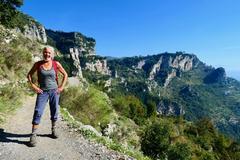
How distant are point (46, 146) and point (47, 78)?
6.93 feet

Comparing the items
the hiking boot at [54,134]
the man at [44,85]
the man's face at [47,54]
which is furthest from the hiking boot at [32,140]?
the man's face at [47,54]

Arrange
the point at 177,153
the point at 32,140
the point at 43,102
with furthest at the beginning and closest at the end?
the point at 177,153, the point at 43,102, the point at 32,140

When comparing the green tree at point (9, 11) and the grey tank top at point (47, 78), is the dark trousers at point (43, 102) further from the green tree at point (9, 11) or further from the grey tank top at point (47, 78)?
the green tree at point (9, 11)

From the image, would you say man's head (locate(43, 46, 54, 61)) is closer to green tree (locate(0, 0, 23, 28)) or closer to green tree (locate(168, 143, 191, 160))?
green tree (locate(168, 143, 191, 160))

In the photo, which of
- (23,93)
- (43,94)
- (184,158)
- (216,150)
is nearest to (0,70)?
(23,93)

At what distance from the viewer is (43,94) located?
40.2ft

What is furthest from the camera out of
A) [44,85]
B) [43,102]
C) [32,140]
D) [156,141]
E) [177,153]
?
[177,153]

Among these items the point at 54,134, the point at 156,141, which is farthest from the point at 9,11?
the point at 54,134

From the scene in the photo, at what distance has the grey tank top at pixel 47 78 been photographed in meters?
12.1

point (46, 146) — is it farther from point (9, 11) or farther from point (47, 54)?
point (9, 11)

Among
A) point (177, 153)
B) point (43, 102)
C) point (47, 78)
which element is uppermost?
point (47, 78)

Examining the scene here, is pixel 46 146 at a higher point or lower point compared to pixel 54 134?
lower

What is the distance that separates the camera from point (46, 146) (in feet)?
40.5

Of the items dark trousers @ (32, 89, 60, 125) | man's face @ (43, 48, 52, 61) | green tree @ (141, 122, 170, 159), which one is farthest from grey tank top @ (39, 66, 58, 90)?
green tree @ (141, 122, 170, 159)
